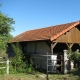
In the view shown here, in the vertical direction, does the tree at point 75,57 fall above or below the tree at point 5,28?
below

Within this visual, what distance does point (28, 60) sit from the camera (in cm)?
1602

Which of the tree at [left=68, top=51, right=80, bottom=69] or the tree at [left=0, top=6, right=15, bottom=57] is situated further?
the tree at [left=0, top=6, right=15, bottom=57]

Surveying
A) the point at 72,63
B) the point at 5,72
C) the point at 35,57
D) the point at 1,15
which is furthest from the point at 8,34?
the point at 72,63

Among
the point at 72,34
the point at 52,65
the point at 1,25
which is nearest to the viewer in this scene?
the point at 52,65

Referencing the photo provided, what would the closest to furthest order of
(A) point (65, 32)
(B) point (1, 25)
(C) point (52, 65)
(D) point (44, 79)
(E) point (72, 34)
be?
(D) point (44, 79), (C) point (52, 65), (B) point (1, 25), (A) point (65, 32), (E) point (72, 34)

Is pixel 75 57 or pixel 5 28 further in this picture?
pixel 5 28

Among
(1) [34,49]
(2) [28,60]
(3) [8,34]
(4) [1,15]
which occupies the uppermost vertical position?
(4) [1,15]

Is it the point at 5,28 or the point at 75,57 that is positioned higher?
the point at 5,28

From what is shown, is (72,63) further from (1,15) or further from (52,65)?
(1,15)

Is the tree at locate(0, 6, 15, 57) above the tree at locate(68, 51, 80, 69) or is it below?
above

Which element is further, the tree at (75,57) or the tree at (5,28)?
the tree at (5,28)

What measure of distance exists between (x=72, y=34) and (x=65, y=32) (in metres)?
1.58

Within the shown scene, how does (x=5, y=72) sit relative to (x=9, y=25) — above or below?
below

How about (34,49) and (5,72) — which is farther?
(34,49)
